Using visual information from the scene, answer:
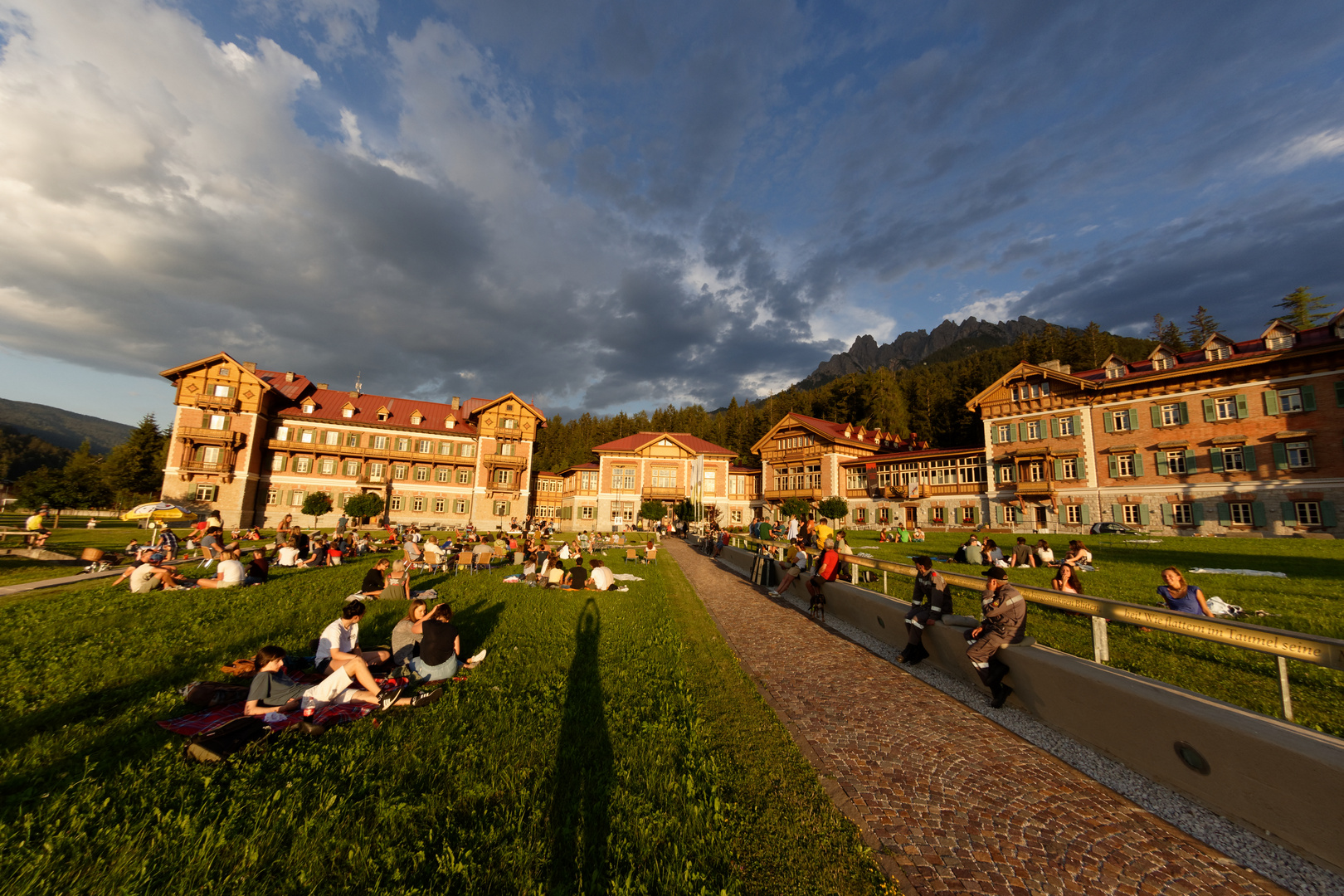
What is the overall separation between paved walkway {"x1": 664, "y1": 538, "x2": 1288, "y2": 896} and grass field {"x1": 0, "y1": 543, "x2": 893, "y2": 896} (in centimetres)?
47

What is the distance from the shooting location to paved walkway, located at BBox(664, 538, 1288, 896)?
Answer: 3.57 meters

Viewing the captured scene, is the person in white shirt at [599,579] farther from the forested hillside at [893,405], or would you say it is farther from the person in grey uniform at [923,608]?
the forested hillside at [893,405]

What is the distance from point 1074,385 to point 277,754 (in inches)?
1878

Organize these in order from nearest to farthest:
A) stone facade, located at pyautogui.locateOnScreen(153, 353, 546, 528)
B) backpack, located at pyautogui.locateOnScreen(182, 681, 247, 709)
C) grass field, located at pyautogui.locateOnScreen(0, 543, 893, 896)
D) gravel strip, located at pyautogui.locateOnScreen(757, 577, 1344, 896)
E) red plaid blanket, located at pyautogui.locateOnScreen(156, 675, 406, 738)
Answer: grass field, located at pyautogui.locateOnScreen(0, 543, 893, 896) < gravel strip, located at pyautogui.locateOnScreen(757, 577, 1344, 896) < red plaid blanket, located at pyautogui.locateOnScreen(156, 675, 406, 738) < backpack, located at pyautogui.locateOnScreen(182, 681, 247, 709) < stone facade, located at pyautogui.locateOnScreen(153, 353, 546, 528)

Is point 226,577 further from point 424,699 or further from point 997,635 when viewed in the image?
point 997,635

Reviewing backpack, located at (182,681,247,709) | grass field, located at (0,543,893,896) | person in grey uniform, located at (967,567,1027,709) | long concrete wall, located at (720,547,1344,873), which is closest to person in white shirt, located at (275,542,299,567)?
grass field, located at (0,543,893,896)

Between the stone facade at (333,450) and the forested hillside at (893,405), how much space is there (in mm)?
12890

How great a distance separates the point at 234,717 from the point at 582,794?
4230 millimetres

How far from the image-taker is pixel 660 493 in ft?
180

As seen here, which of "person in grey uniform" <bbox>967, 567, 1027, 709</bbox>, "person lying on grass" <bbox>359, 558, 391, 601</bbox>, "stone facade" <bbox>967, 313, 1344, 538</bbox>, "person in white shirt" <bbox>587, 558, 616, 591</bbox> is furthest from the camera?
"stone facade" <bbox>967, 313, 1344, 538</bbox>

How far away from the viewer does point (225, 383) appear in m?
45.2

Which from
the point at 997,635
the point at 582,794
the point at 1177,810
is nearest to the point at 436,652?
the point at 582,794

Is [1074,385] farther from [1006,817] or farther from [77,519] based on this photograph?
[77,519]

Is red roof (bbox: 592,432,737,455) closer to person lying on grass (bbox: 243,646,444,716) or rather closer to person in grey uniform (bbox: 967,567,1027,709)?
person in grey uniform (bbox: 967,567,1027,709)
